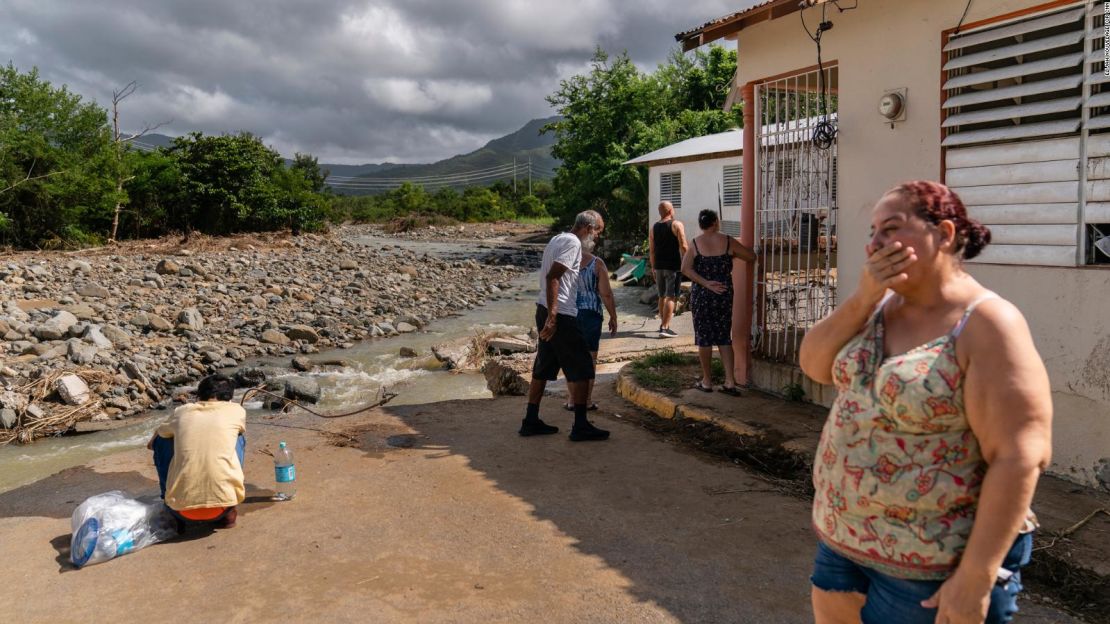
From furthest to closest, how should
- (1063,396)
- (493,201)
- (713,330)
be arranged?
1. (493,201)
2. (713,330)
3. (1063,396)

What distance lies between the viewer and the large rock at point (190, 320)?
14.7 meters

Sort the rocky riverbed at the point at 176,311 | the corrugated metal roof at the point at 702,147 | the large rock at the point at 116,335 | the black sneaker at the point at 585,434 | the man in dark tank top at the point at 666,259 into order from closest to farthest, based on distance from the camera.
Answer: the black sneaker at the point at 585,434 < the rocky riverbed at the point at 176,311 < the man in dark tank top at the point at 666,259 < the large rock at the point at 116,335 < the corrugated metal roof at the point at 702,147

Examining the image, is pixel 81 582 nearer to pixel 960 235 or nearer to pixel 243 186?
pixel 960 235

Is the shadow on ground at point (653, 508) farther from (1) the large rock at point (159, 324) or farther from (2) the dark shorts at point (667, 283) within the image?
(1) the large rock at point (159, 324)

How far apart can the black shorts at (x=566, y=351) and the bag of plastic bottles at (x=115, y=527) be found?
2937mm

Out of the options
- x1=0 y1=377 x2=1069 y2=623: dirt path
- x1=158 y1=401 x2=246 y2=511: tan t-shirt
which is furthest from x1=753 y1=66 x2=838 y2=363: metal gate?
x1=158 y1=401 x2=246 y2=511: tan t-shirt

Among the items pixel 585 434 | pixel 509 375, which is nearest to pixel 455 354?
pixel 509 375

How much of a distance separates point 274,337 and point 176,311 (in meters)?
2.92

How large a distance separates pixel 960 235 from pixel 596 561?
2800 millimetres

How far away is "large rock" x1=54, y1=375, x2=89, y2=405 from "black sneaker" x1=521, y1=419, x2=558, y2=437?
612 centimetres

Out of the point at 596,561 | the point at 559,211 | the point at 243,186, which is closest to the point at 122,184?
the point at 243,186

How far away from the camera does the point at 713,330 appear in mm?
7328

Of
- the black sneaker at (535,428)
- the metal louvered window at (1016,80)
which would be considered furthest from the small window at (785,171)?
the black sneaker at (535,428)

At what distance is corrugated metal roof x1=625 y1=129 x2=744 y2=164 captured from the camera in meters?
18.8
